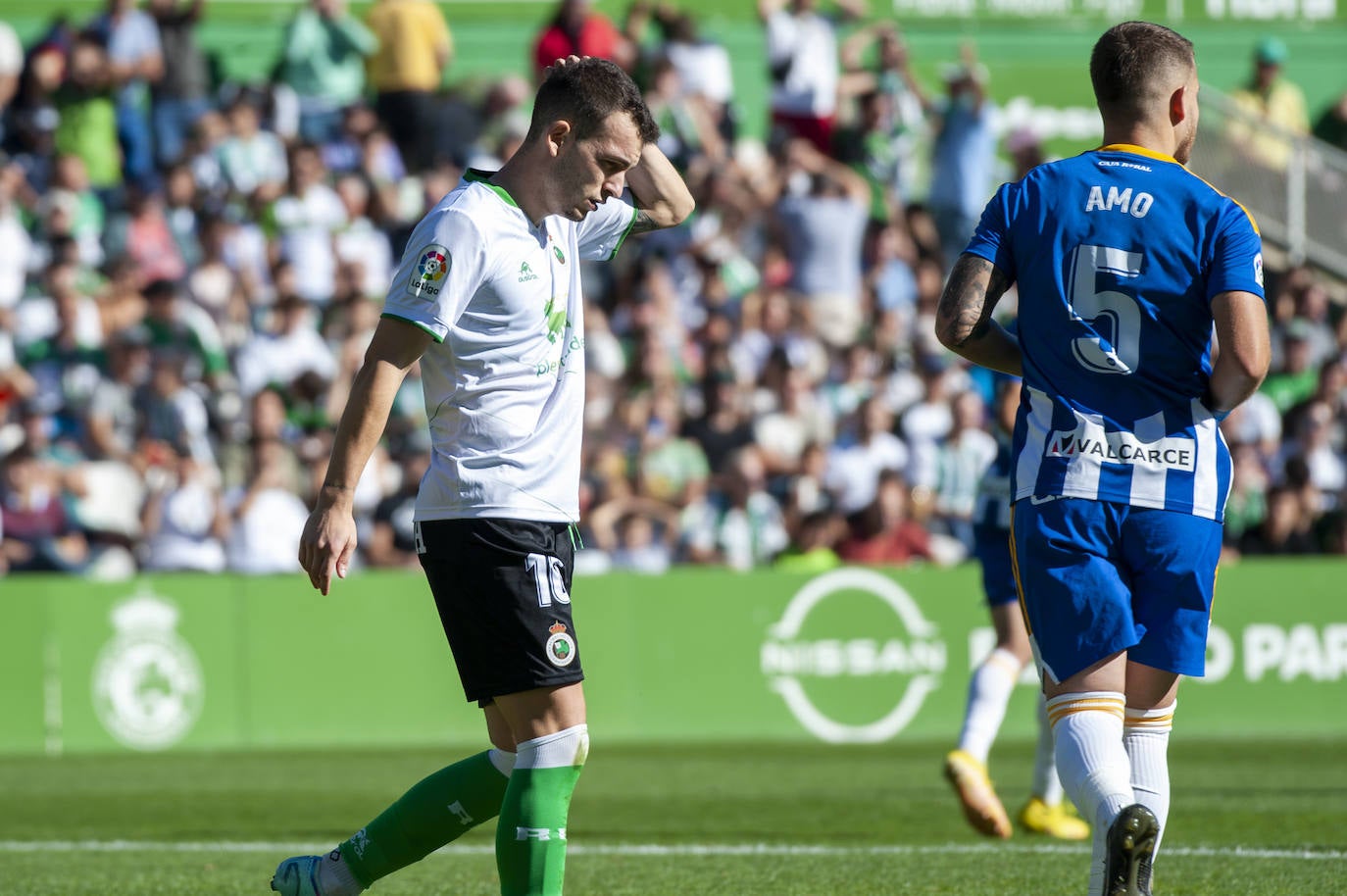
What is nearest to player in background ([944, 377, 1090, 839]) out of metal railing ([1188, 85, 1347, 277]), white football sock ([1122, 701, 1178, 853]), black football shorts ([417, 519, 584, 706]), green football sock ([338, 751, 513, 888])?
green football sock ([338, 751, 513, 888])

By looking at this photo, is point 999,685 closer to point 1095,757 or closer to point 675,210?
point 675,210

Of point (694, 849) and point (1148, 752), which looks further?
point (694, 849)

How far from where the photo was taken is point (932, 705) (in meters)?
14.5

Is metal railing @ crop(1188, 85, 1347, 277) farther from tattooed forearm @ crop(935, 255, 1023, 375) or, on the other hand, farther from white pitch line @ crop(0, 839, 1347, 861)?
tattooed forearm @ crop(935, 255, 1023, 375)

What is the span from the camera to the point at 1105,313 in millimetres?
4543

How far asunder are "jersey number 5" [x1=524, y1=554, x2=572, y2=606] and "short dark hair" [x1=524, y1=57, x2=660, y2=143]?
3.50 feet

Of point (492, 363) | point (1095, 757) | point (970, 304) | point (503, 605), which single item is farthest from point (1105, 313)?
point (503, 605)

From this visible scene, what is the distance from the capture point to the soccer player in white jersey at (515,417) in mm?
4605

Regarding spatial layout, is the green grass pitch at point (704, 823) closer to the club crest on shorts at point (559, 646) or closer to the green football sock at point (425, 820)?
the green football sock at point (425, 820)

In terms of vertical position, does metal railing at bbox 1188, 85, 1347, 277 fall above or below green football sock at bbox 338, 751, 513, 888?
above

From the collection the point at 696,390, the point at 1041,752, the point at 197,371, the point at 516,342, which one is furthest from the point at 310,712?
the point at 516,342

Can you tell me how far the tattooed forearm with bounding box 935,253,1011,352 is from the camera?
4.62 meters

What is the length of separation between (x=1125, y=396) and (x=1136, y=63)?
0.81 meters

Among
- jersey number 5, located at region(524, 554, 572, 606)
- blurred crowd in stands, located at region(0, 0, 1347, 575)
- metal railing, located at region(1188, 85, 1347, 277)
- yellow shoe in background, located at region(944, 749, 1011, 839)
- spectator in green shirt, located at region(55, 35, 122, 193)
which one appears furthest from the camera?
metal railing, located at region(1188, 85, 1347, 277)
